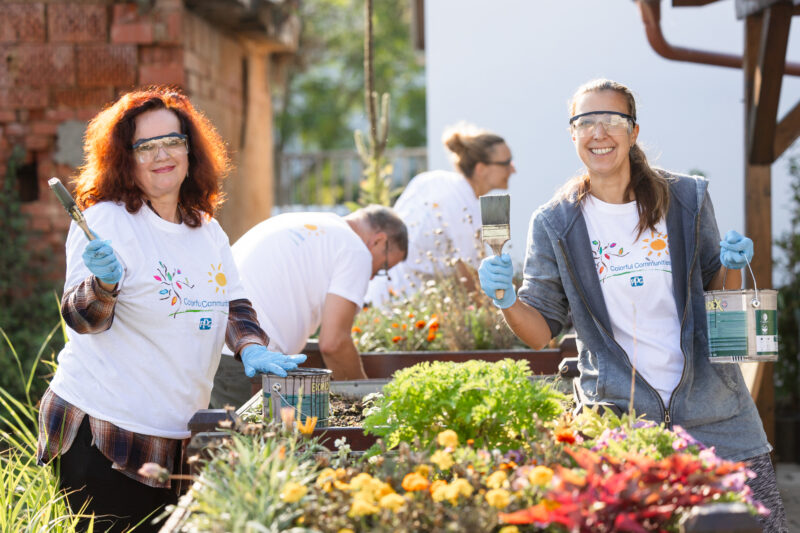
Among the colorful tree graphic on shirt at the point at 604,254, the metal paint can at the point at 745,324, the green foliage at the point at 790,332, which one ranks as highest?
the colorful tree graphic on shirt at the point at 604,254

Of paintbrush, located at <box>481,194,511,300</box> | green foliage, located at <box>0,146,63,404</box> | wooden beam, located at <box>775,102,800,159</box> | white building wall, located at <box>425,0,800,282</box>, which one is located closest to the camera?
paintbrush, located at <box>481,194,511,300</box>

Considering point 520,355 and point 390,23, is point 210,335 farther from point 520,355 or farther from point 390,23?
point 390,23

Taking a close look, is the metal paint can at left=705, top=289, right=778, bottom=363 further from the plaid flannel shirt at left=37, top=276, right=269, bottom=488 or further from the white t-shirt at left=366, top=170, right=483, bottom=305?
the white t-shirt at left=366, top=170, right=483, bottom=305

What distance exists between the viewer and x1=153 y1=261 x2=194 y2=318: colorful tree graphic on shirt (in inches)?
108

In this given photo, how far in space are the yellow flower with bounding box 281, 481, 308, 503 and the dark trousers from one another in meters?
1.09

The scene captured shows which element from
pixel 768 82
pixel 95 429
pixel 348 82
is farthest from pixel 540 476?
pixel 348 82

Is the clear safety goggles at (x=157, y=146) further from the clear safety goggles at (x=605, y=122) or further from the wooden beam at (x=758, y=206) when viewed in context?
Answer: the wooden beam at (x=758, y=206)

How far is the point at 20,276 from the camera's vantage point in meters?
7.11

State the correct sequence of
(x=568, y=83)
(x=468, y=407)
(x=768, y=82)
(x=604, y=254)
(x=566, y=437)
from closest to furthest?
(x=566, y=437), (x=468, y=407), (x=604, y=254), (x=768, y=82), (x=568, y=83)

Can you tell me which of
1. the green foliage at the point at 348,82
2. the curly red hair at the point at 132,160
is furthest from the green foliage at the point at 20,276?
the green foliage at the point at 348,82

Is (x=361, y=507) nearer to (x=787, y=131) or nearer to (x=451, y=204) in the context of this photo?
(x=451, y=204)

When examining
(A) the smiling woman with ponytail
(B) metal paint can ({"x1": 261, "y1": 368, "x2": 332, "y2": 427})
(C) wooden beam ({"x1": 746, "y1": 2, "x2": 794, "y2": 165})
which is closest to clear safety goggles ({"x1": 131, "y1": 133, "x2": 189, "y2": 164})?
(B) metal paint can ({"x1": 261, "y1": 368, "x2": 332, "y2": 427})

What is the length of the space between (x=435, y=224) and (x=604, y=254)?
270cm

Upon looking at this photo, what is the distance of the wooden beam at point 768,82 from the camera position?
5.01m
